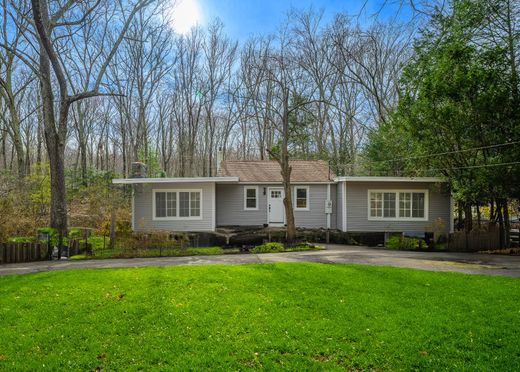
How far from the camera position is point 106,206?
17.0 m

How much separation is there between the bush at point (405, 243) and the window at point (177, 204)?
8.63 meters

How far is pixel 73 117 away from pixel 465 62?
29.1 m

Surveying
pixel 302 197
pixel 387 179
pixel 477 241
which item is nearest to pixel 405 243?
pixel 477 241

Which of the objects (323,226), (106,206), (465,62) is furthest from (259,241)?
(465,62)

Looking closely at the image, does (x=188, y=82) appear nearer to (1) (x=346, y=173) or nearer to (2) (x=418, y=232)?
(1) (x=346, y=173)

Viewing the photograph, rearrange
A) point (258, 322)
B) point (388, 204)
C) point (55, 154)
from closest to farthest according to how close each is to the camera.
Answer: point (258, 322)
point (55, 154)
point (388, 204)

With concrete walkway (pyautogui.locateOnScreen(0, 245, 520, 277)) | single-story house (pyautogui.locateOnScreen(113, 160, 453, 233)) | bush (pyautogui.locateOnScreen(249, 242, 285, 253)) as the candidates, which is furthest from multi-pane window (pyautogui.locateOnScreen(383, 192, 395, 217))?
bush (pyautogui.locateOnScreen(249, 242, 285, 253))

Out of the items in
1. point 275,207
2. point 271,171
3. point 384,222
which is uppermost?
point 271,171

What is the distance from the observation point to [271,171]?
17.6 metres

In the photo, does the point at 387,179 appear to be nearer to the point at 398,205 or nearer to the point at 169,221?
the point at 398,205

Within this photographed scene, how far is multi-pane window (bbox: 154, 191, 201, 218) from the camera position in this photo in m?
15.4

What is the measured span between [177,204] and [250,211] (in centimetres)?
359

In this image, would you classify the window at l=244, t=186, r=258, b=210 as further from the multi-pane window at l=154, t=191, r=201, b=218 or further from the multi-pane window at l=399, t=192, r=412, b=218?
the multi-pane window at l=399, t=192, r=412, b=218

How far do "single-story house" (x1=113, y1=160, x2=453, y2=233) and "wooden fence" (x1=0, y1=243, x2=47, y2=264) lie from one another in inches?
192
